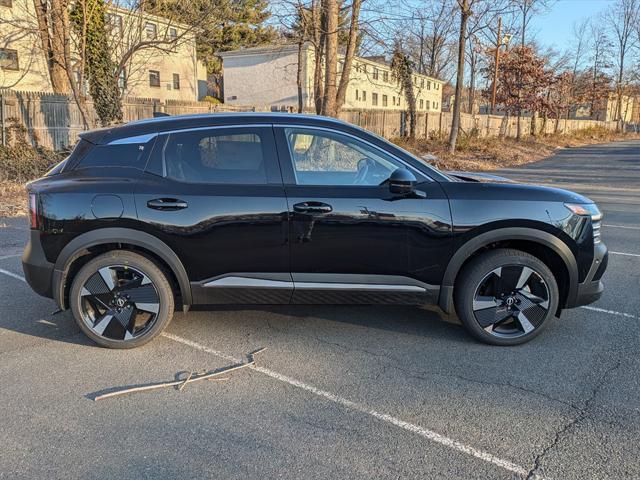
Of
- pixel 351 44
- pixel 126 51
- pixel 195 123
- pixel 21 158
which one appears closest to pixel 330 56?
pixel 351 44

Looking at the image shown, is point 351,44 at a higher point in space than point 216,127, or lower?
higher

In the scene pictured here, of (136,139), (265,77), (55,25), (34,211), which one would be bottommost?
(34,211)

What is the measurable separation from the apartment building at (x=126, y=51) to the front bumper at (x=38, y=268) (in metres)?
13.2

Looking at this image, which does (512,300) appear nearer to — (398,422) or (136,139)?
(398,422)

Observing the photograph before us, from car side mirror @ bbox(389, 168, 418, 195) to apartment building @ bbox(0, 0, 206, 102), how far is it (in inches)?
543

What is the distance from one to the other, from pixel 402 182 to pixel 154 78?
117 feet

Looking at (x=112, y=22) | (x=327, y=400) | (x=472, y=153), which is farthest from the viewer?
(x=472, y=153)

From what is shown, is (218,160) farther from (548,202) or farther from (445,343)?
(548,202)

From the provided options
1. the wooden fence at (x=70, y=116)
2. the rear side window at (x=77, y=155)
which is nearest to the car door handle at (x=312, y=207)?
the rear side window at (x=77, y=155)

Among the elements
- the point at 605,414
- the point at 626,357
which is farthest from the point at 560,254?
the point at 605,414

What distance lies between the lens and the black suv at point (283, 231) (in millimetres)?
3861

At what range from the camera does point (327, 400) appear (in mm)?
3273

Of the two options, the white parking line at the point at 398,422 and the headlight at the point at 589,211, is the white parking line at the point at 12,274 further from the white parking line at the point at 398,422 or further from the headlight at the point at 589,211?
the headlight at the point at 589,211

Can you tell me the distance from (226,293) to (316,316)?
1.02 meters
